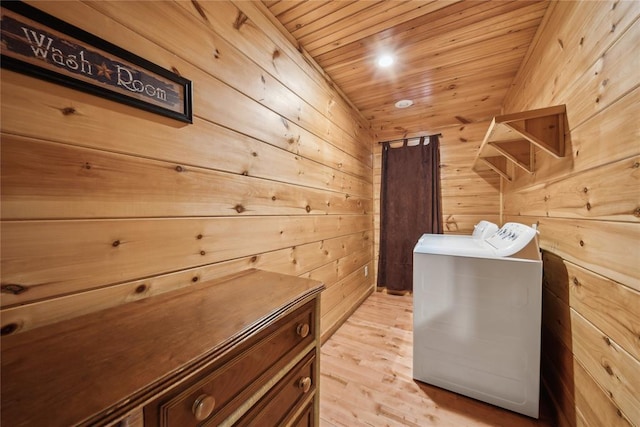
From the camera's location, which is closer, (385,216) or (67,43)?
(67,43)

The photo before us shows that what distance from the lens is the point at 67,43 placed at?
2.10 feet

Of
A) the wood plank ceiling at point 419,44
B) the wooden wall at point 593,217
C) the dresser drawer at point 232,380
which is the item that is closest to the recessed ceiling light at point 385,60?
the wood plank ceiling at point 419,44

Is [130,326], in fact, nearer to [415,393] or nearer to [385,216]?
[415,393]

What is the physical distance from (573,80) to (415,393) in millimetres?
1883

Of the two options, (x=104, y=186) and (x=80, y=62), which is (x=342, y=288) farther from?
(x=80, y=62)

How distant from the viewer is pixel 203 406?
507 millimetres

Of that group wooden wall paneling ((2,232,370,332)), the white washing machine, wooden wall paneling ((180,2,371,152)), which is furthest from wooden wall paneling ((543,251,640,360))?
wooden wall paneling ((180,2,371,152))

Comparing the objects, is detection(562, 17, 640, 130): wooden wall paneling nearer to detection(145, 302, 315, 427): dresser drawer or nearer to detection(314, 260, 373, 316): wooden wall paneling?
detection(145, 302, 315, 427): dresser drawer

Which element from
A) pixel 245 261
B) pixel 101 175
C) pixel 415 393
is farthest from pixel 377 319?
pixel 101 175


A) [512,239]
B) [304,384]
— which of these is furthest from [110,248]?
[512,239]

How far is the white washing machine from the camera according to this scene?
1.24m

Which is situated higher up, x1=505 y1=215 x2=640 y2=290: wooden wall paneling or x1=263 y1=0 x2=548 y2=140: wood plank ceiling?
x1=263 y1=0 x2=548 y2=140: wood plank ceiling

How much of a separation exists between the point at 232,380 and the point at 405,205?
2.90m

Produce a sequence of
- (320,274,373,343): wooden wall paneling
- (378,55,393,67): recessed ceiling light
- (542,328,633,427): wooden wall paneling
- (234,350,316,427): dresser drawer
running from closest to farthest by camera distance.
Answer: (234,350,316,427): dresser drawer
(542,328,633,427): wooden wall paneling
(378,55,393,67): recessed ceiling light
(320,274,373,343): wooden wall paneling
